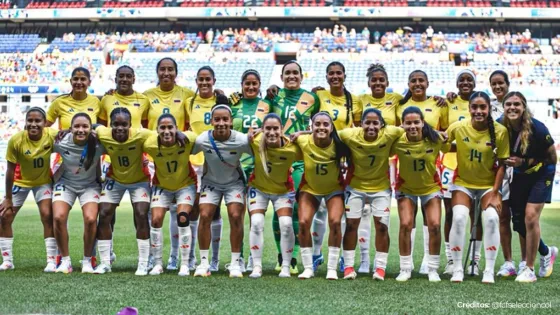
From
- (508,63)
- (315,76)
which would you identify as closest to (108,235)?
(315,76)

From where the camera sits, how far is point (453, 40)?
4544 cm

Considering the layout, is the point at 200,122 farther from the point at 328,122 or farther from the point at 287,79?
the point at 328,122

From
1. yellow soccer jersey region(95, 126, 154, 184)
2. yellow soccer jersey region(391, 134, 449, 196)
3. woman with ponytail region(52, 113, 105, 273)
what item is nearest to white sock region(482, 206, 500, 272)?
yellow soccer jersey region(391, 134, 449, 196)

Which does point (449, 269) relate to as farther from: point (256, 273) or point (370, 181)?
point (256, 273)

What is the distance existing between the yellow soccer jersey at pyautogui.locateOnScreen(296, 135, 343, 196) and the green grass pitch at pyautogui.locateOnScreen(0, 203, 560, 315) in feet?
3.03

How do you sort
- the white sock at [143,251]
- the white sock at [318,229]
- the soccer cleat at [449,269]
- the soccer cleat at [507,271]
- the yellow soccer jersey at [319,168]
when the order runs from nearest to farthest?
the yellow soccer jersey at [319,168]
the white sock at [143,251]
the soccer cleat at [507,271]
the soccer cleat at [449,269]
the white sock at [318,229]

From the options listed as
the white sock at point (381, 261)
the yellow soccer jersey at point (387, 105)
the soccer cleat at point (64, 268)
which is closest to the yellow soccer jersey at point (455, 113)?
the yellow soccer jersey at point (387, 105)

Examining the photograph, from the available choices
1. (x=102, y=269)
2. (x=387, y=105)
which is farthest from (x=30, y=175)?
(x=387, y=105)

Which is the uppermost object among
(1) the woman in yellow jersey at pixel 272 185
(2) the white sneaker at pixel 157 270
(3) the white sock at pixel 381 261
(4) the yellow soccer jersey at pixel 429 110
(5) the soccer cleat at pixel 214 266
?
(4) the yellow soccer jersey at pixel 429 110

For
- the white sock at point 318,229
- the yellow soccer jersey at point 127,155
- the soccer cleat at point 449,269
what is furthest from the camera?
the white sock at point 318,229

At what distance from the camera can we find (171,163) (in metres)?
8.50

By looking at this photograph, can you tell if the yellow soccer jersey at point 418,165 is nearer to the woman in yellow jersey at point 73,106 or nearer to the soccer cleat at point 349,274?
the soccer cleat at point 349,274

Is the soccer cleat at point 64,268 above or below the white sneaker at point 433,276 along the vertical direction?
above

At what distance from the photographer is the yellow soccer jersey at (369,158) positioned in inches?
323
